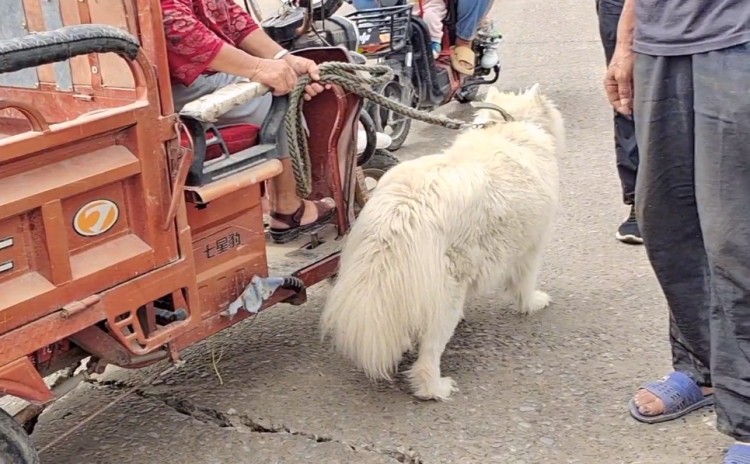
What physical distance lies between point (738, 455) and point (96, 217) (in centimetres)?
219

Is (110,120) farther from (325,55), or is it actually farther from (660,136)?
(660,136)

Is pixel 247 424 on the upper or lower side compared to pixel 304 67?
lower

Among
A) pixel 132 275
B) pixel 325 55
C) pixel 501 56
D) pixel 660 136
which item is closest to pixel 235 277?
pixel 132 275

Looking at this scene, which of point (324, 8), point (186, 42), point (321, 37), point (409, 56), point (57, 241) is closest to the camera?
point (57, 241)

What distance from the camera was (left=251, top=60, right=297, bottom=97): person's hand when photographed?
11.3 feet

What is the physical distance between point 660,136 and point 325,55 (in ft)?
5.32

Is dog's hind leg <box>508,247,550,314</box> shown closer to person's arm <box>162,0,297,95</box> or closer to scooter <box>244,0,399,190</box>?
scooter <box>244,0,399,190</box>

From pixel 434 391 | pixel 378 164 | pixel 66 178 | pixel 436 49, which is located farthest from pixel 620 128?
pixel 66 178

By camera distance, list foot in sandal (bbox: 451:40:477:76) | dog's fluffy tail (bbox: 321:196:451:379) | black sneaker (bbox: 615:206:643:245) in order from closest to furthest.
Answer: dog's fluffy tail (bbox: 321:196:451:379), black sneaker (bbox: 615:206:643:245), foot in sandal (bbox: 451:40:477:76)

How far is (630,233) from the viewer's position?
500cm

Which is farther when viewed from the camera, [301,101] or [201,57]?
[301,101]

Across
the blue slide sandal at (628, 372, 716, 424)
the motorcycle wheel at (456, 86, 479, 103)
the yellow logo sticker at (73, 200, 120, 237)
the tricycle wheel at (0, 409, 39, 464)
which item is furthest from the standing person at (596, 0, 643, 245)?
the motorcycle wheel at (456, 86, 479, 103)

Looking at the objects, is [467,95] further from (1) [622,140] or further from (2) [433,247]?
(2) [433,247]

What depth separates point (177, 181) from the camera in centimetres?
293
